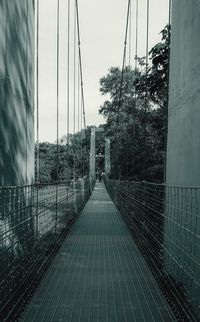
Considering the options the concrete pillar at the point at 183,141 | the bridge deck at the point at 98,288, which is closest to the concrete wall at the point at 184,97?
the concrete pillar at the point at 183,141

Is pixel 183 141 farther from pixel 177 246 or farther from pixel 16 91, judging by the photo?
pixel 16 91

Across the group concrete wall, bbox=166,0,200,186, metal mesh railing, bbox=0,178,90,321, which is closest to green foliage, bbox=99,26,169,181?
concrete wall, bbox=166,0,200,186

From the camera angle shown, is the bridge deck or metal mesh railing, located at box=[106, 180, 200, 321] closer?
metal mesh railing, located at box=[106, 180, 200, 321]

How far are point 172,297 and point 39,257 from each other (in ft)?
4.82

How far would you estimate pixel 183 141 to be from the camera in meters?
3.93

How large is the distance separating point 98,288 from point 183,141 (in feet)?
4.88

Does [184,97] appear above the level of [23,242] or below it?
above

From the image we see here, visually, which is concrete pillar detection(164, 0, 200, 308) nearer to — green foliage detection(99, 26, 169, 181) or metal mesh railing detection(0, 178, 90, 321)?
metal mesh railing detection(0, 178, 90, 321)

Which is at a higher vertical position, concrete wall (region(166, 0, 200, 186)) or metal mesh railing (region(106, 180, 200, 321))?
concrete wall (region(166, 0, 200, 186))

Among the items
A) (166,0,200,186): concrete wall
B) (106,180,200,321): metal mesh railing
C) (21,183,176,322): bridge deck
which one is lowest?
(21,183,176,322): bridge deck

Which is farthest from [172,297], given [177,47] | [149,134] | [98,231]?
[149,134]

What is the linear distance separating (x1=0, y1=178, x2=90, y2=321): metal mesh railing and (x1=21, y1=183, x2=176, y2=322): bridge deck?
13cm

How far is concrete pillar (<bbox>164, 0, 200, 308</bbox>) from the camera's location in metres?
3.38

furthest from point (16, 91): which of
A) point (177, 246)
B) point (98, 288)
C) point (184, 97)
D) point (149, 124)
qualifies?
point (149, 124)
